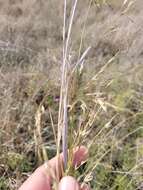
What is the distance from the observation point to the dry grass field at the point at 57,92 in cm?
199

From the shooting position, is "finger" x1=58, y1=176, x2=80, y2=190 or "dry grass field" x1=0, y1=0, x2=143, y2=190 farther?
"dry grass field" x1=0, y1=0, x2=143, y2=190

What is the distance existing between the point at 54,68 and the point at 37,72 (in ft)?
0.51

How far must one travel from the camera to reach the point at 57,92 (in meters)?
2.78

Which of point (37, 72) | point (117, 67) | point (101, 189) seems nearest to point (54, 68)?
point (37, 72)

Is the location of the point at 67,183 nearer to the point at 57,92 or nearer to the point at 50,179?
the point at 50,179

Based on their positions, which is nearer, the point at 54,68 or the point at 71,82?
the point at 71,82

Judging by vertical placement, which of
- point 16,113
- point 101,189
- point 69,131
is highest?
point 69,131

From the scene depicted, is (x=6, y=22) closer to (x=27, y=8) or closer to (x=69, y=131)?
(x=27, y=8)

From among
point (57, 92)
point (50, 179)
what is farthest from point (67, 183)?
point (57, 92)

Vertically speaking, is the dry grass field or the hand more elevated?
the hand

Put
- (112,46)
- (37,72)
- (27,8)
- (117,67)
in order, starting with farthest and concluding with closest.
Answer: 1. (27,8)
2. (112,46)
3. (117,67)
4. (37,72)

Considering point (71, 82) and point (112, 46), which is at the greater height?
point (71, 82)

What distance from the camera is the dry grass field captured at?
6.54ft

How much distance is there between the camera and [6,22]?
13.5 ft
